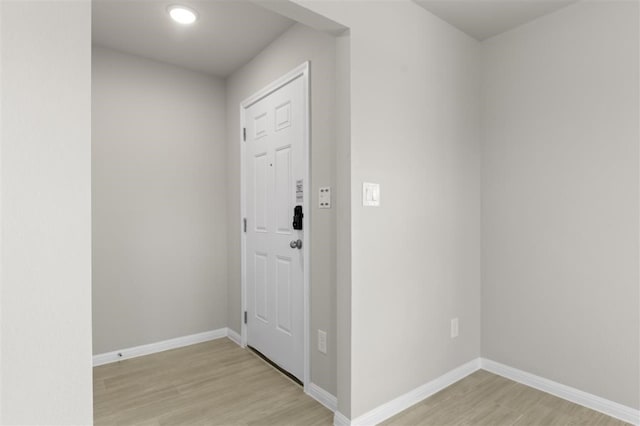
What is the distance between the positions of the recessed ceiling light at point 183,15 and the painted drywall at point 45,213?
1.26 m

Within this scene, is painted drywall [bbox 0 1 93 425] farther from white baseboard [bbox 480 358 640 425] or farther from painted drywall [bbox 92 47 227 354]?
white baseboard [bbox 480 358 640 425]

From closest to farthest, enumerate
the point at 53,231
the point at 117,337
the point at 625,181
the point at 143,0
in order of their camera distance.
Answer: the point at 53,231 < the point at 625,181 < the point at 143,0 < the point at 117,337

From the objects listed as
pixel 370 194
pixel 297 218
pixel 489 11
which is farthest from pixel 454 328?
pixel 489 11

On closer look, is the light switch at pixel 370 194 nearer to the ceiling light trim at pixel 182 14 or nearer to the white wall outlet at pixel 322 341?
the white wall outlet at pixel 322 341

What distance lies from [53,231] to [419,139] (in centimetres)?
194

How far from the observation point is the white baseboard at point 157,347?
2.83m

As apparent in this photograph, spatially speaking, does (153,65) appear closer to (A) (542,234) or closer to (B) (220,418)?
(B) (220,418)

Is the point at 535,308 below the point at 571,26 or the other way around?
below

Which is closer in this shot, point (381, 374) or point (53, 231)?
point (53, 231)

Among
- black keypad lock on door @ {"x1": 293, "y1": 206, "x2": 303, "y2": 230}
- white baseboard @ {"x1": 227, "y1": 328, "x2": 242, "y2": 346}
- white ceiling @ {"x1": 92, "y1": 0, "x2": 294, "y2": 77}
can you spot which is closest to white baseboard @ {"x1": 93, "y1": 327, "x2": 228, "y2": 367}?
Answer: white baseboard @ {"x1": 227, "y1": 328, "x2": 242, "y2": 346}

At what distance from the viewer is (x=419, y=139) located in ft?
7.47

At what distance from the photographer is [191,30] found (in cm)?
254

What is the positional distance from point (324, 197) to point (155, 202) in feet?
5.52

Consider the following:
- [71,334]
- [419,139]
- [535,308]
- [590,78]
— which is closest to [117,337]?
[71,334]
